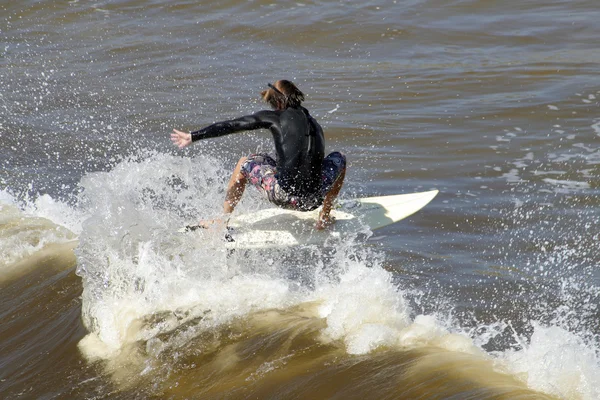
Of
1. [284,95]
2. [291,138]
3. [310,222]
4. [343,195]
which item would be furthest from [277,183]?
[343,195]

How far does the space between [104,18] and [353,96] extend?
7.04 metres

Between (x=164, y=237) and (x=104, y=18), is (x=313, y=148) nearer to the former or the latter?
(x=164, y=237)

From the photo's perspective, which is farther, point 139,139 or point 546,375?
point 139,139

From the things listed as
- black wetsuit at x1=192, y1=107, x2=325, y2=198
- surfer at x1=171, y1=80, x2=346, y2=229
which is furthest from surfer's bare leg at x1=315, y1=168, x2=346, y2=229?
black wetsuit at x1=192, y1=107, x2=325, y2=198

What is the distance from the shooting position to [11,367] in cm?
547

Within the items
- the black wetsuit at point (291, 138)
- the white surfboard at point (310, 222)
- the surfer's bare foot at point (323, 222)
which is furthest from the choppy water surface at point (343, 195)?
the black wetsuit at point (291, 138)

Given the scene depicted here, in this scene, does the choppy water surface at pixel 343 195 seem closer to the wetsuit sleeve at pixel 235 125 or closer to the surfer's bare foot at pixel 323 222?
the surfer's bare foot at pixel 323 222

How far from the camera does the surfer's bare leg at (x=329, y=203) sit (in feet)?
23.4

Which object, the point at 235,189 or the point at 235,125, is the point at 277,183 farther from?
the point at 235,125

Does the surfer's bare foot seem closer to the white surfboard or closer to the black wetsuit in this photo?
the white surfboard

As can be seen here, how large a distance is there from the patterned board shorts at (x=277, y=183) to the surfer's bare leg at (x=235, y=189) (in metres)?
0.06

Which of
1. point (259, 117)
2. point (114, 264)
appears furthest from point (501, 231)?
point (114, 264)

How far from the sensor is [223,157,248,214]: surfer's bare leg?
7.25 metres

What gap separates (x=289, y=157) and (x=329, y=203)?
0.60 meters
